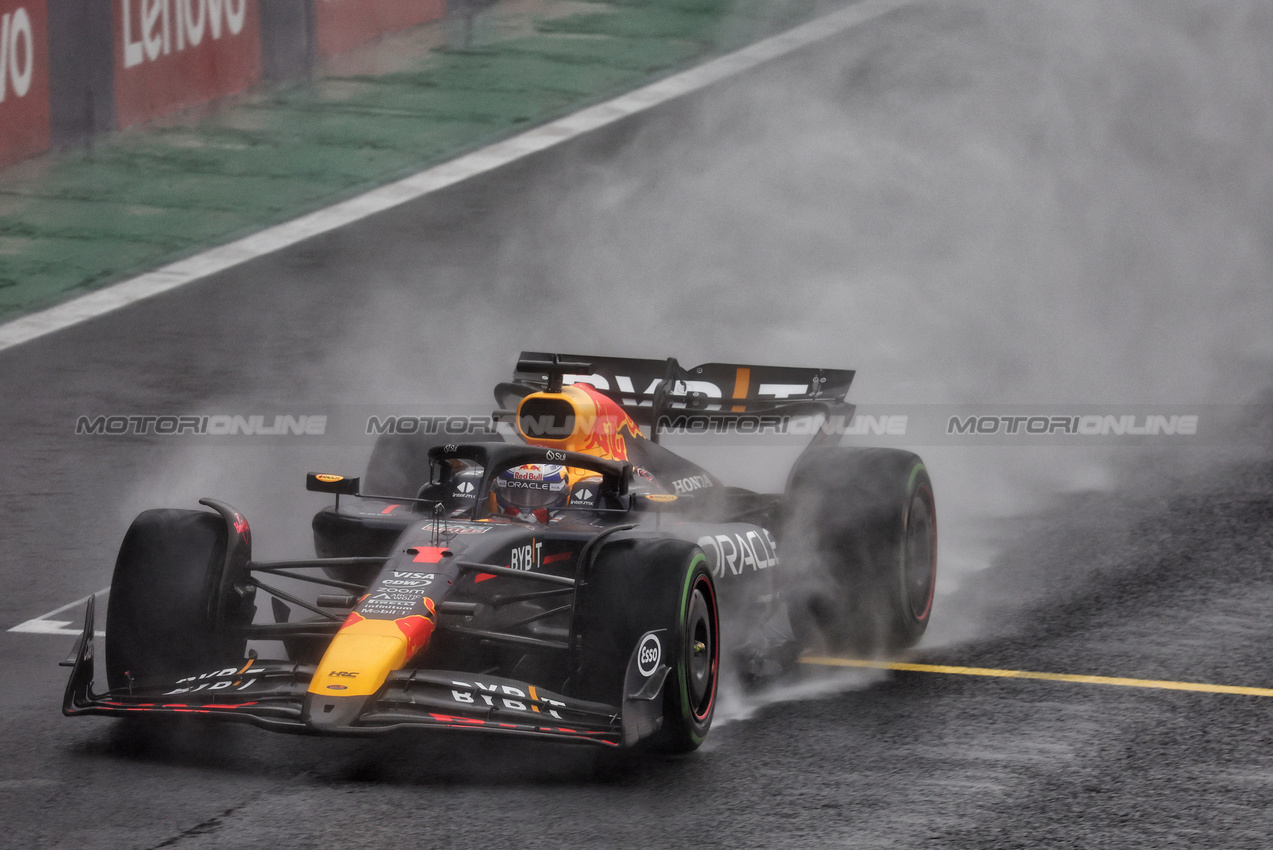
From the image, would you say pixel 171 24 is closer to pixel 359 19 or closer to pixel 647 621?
pixel 359 19

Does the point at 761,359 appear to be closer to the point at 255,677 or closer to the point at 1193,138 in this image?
the point at 1193,138

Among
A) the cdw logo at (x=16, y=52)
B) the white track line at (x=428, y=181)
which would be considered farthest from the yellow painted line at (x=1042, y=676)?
the cdw logo at (x=16, y=52)

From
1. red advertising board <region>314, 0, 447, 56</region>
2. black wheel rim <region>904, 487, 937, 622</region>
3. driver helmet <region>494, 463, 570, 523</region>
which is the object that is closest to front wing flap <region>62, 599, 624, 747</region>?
driver helmet <region>494, 463, 570, 523</region>

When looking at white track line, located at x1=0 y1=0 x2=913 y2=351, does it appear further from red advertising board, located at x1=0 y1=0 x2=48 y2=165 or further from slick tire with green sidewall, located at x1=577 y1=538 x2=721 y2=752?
slick tire with green sidewall, located at x1=577 y1=538 x2=721 y2=752

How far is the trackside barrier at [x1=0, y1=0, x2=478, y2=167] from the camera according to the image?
1598 centimetres

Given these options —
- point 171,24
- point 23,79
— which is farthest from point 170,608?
point 171,24

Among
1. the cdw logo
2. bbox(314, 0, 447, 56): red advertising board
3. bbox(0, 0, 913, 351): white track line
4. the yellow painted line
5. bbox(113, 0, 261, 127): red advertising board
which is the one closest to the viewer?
the yellow painted line

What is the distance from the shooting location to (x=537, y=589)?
24.6 feet

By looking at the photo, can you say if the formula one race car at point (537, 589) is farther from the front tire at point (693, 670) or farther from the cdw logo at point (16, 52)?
the cdw logo at point (16, 52)

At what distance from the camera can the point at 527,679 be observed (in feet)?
23.3

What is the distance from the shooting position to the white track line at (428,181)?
1443 cm

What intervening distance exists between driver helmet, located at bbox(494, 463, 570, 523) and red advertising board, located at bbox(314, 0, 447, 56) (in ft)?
42.8

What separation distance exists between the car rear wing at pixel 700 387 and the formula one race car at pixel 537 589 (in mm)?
164

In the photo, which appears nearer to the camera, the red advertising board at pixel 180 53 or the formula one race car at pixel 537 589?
the formula one race car at pixel 537 589
